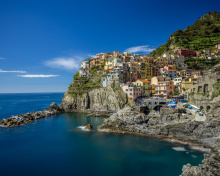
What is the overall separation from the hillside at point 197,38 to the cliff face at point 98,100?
4617 cm

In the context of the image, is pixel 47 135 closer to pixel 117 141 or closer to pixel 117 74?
pixel 117 141

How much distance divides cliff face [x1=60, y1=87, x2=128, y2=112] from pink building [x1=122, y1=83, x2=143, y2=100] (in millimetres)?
1516

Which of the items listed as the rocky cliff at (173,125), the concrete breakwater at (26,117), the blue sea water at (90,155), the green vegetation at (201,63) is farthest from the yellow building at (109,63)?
the blue sea water at (90,155)

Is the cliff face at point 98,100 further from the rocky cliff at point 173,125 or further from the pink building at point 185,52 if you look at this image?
the pink building at point 185,52

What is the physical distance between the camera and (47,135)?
125 feet

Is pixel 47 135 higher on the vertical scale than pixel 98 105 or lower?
lower

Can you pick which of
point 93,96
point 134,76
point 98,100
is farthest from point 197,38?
point 93,96

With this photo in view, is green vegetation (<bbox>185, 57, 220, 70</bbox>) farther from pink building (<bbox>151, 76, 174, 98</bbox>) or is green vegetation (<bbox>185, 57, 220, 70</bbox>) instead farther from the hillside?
pink building (<bbox>151, 76, 174, 98</bbox>)

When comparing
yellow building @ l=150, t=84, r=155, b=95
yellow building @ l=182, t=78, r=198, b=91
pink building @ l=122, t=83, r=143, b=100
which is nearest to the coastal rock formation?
yellow building @ l=182, t=78, r=198, b=91

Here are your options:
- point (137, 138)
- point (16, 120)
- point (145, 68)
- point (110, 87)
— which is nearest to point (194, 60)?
point (145, 68)

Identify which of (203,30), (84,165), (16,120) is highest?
(203,30)

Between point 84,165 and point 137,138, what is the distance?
1343 cm

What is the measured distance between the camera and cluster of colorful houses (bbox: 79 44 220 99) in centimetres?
5197

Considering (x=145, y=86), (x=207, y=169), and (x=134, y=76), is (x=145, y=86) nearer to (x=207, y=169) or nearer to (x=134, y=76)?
(x=134, y=76)
